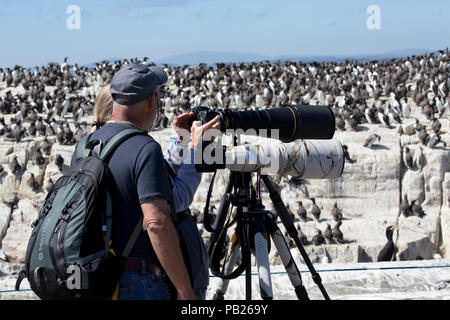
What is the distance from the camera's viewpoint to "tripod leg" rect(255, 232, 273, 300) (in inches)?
109

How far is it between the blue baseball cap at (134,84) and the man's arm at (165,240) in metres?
0.43

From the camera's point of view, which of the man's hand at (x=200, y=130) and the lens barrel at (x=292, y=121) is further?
the lens barrel at (x=292, y=121)

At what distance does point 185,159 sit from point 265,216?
2.24 ft

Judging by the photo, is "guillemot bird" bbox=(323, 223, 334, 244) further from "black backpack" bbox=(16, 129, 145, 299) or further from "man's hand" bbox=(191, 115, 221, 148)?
"black backpack" bbox=(16, 129, 145, 299)

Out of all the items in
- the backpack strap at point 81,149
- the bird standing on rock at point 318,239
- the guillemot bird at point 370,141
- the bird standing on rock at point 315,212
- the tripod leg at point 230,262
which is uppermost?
the backpack strap at point 81,149

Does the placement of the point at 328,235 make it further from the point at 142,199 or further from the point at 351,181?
the point at 142,199

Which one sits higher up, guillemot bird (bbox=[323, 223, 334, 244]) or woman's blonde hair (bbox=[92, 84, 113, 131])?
woman's blonde hair (bbox=[92, 84, 113, 131])

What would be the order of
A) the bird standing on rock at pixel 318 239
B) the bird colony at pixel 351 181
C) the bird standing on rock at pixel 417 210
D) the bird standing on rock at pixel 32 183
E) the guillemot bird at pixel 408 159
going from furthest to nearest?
1. the bird standing on rock at pixel 32 183
2. the guillemot bird at pixel 408 159
3. the bird standing on rock at pixel 417 210
4. the bird colony at pixel 351 181
5. the bird standing on rock at pixel 318 239

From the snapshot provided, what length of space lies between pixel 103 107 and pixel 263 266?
3.47 feet

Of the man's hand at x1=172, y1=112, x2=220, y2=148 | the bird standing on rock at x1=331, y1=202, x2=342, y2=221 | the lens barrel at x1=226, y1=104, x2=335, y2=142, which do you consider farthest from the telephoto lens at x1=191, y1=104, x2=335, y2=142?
the bird standing on rock at x1=331, y1=202, x2=342, y2=221

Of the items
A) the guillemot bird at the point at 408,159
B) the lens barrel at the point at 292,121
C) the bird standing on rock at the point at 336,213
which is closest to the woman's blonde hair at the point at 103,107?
the lens barrel at the point at 292,121

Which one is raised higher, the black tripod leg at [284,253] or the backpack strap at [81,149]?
the backpack strap at [81,149]

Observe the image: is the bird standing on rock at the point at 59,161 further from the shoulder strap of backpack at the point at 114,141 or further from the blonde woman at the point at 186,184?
the shoulder strap of backpack at the point at 114,141

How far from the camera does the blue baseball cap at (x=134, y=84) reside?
223 centimetres
